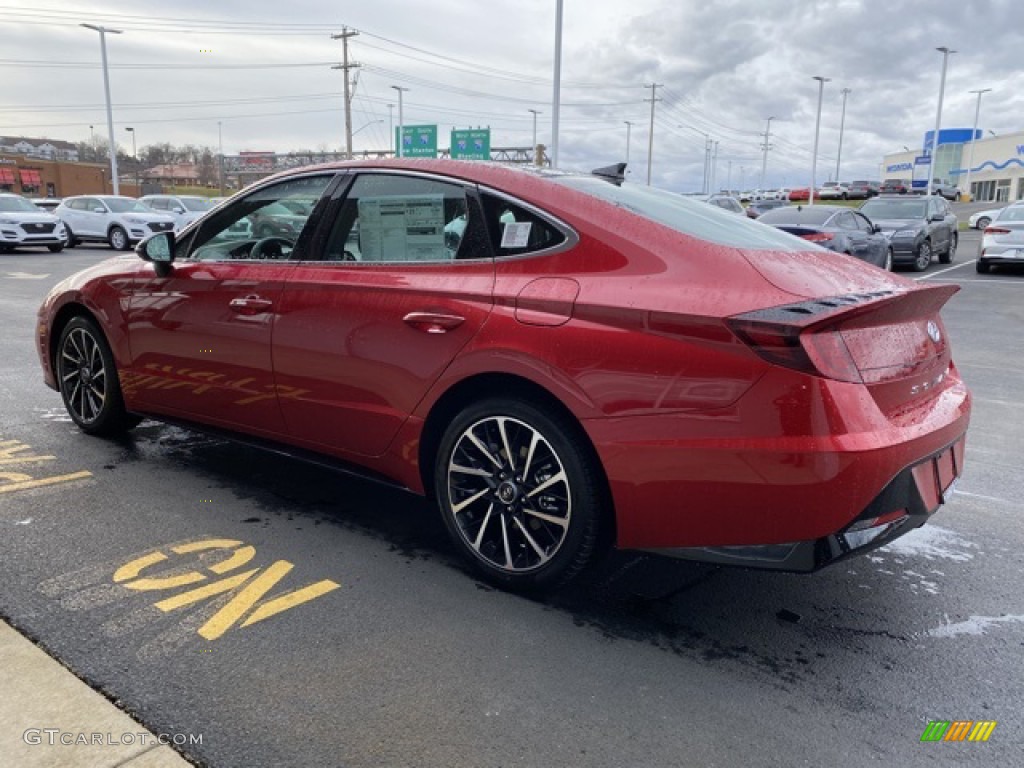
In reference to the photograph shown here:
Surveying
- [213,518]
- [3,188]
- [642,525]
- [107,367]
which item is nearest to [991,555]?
[642,525]

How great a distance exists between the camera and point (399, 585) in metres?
3.23

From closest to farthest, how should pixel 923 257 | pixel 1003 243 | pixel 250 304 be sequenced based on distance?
1. pixel 250 304
2. pixel 1003 243
3. pixel 923 257

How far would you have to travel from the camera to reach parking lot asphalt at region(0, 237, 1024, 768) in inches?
91.0

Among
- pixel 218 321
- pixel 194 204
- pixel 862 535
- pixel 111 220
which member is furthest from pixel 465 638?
pixel 194 204

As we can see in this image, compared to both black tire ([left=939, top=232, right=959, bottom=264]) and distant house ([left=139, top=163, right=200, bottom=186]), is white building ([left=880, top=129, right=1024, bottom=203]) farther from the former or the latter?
distant house ([left=139, top=163, right=200, bottom=186])

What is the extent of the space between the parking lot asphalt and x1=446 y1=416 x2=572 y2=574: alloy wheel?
0.66ft

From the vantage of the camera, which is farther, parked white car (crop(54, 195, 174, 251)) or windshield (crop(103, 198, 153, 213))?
windshield (crop(103, 198, 153, 213))

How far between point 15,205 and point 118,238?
278cm

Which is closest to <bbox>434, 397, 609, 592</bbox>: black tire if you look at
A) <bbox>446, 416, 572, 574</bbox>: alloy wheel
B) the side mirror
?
<bbox>446, 416, 572, 574</bbox>: alloy wheel

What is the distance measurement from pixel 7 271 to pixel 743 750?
63.1ft

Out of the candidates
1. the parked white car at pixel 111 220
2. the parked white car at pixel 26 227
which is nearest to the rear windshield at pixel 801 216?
the parked white car at pixel 111 220

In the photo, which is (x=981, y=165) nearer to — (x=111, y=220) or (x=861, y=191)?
(x=861, y=191)

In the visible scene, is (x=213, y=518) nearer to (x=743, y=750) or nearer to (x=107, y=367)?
(x=107, y=367)

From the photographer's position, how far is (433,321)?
3.22 meters
